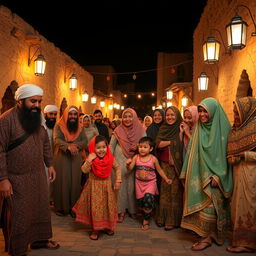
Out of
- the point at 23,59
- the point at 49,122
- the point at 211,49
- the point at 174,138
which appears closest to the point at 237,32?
the point at 211,49

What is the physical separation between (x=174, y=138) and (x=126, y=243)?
1.62 m

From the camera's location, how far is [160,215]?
4.20m

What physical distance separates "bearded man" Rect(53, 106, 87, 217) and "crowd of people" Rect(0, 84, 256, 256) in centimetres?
2

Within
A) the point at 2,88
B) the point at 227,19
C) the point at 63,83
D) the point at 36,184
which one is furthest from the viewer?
the point at 63,83

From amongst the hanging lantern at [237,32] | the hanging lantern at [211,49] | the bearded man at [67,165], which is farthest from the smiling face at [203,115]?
the hanging lantern at [211,49]

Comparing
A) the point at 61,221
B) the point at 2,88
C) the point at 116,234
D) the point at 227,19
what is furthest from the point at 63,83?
the point at 116,234

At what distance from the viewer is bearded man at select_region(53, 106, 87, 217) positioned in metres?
4.68

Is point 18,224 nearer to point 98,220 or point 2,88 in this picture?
point 98,220

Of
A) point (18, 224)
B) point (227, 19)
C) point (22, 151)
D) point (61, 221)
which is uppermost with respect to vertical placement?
point (227, 19)

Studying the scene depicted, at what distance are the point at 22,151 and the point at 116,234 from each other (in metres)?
1.76

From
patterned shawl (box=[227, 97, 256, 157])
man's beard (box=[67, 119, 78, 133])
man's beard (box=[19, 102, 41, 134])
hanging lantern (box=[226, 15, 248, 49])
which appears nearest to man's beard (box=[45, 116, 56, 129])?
man's beard (box=[67, 119, 78, 133])

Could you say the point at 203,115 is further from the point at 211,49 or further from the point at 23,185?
the point at 211,49

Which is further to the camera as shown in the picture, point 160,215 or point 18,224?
point 160,215

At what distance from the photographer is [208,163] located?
3.43 metres
